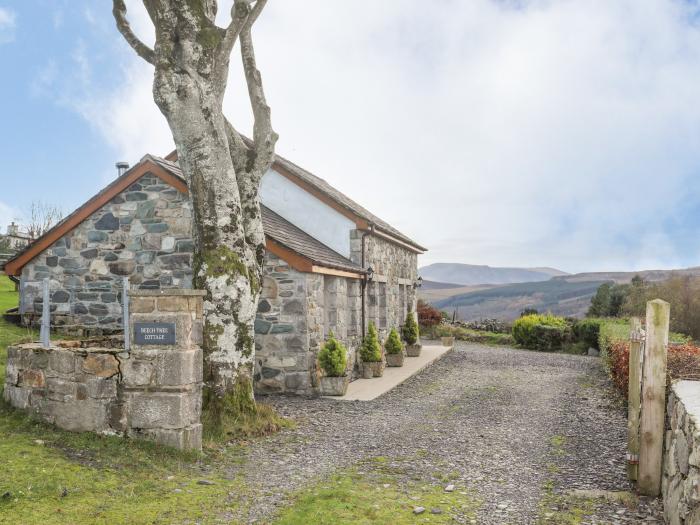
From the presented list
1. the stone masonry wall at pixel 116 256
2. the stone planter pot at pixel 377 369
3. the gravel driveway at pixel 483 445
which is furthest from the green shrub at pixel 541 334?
the stone masonry wall at pixel 116 256

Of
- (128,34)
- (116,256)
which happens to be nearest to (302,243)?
(116,256)

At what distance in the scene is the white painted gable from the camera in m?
15.3

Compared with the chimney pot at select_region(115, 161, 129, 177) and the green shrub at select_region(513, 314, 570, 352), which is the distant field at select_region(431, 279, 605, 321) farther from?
the chimney pot at select_region(115, 161, 129, 177)

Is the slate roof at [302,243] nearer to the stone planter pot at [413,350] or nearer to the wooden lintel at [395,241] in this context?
the wooden lintel at [395,241]

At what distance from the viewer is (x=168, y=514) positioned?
518 cm

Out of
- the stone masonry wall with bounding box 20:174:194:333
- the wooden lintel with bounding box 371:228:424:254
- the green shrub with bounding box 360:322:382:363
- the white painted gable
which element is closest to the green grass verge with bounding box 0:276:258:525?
the stone masonry wall with bounding box 20:174:194:333

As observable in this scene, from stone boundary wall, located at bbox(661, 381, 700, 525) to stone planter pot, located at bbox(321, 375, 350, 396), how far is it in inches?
256

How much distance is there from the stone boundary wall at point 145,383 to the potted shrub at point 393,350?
9927 mm

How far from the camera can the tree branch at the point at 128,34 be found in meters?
9.16

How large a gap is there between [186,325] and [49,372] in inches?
75.3

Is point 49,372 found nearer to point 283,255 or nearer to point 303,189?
point 283,255

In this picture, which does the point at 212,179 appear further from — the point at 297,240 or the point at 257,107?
the point at 297,240

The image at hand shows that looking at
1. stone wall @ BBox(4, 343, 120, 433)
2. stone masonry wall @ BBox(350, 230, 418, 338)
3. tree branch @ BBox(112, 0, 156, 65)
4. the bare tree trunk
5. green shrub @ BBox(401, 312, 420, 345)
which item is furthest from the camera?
green shrub @ BBox(401, 312, 420, 345)

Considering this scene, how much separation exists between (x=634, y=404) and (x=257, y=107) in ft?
23.0
